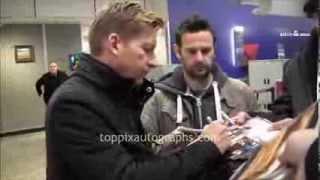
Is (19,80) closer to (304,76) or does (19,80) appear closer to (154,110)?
(154,110)

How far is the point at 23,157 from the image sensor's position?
7.01 metres

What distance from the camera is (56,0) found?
8242mm

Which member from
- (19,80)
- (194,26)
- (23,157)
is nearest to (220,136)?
(194,26)

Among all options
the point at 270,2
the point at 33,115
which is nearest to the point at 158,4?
the point at 33,115

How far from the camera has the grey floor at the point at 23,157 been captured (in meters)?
5.80

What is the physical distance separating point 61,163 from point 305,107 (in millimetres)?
669

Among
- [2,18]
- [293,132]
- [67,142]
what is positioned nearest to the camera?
[293,132]

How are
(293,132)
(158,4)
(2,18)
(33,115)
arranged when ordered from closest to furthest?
(293,132)
(158,4)
(2,18)
(33,115)

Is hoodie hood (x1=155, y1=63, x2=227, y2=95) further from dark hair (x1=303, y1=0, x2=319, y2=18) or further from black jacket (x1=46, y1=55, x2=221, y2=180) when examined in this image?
dark hair (x1=303, y1=0, x2=319, y2=18)

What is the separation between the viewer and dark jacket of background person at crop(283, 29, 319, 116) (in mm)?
692

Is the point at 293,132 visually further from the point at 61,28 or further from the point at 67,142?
the point at 61,28

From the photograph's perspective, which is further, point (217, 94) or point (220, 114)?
point (217, 94)

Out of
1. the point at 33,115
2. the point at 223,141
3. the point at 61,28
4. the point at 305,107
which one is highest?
the point at 61,28

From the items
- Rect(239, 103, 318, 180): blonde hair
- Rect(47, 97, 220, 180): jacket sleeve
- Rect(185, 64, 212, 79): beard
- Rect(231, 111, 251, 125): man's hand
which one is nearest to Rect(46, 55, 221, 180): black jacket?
Rect(47, 97, 220, 180): jacket sleeve
